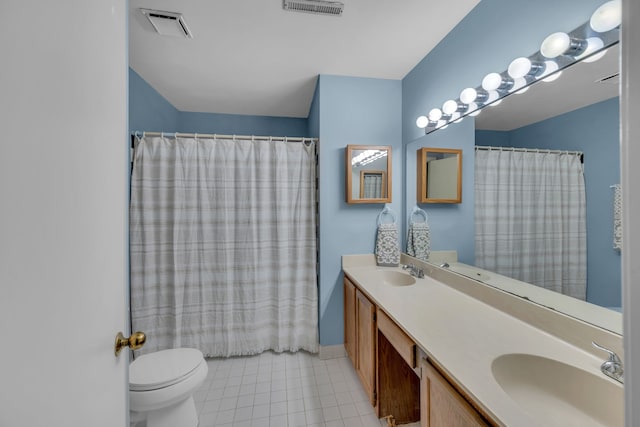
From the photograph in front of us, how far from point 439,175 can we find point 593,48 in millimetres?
984

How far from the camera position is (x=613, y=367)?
30.9 inches

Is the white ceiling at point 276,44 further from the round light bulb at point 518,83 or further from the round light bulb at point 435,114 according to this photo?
the round light bulb at point 518,83

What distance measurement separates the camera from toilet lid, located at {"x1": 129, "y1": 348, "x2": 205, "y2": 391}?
135cm

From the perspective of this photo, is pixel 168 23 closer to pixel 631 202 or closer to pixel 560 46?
pixel 560 46

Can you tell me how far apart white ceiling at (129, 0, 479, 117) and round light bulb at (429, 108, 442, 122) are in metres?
0.47

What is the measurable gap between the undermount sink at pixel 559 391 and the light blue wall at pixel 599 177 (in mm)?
293

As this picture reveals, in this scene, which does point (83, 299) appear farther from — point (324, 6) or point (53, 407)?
point (324, 6)

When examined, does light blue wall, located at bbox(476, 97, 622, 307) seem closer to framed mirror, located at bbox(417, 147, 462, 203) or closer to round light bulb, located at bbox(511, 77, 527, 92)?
round light bulb, located at bbox(511, 77, 527, 92)

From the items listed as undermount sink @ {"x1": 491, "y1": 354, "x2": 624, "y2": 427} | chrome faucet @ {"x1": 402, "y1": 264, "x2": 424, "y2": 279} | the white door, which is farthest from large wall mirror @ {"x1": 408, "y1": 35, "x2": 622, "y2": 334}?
the white door

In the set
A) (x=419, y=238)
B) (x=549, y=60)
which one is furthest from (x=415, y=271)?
(x=549, y=60)

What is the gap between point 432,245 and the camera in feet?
6.29

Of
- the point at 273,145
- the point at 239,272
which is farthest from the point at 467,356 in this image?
the point at 273,145

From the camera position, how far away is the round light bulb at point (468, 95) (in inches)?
57.1

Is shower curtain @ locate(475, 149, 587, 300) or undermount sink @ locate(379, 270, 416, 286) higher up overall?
shower curtain @ locate(475, 149, 587, 300)
